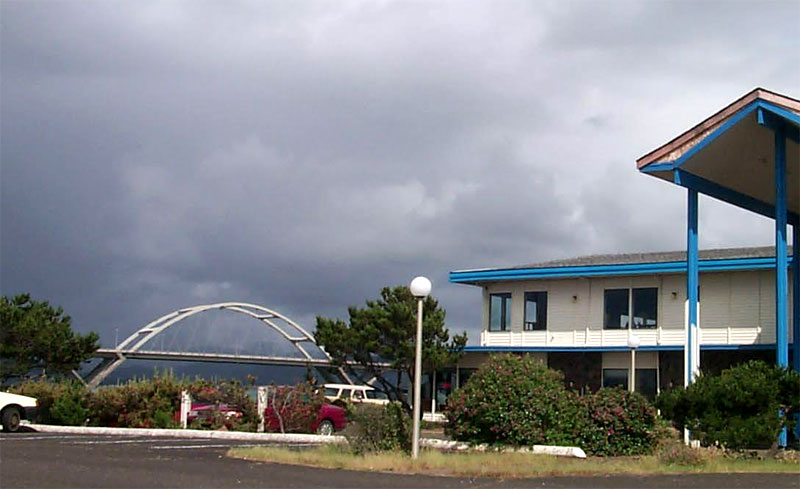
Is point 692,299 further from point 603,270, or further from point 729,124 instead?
point 603,270

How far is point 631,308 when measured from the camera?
34.3m

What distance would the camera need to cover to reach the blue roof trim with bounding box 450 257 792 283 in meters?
31.2

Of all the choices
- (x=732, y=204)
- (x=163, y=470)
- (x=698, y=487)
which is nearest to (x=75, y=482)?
(x=163, y=470)

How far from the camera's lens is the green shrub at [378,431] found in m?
18.8

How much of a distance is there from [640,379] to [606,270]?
148 inches

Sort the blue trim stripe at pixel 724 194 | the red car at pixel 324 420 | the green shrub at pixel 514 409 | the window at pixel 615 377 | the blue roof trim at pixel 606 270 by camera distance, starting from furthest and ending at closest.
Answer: the window at pixel 615 377, the blue roof trim at pixel 606 270, the red car at pixel 324 420, the blue trim stripe at pixel 724 194, the green shrub at pixel 514 409

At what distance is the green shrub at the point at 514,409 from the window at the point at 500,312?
53.7ft

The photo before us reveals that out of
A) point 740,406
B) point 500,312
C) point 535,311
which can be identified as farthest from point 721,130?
point 500,312

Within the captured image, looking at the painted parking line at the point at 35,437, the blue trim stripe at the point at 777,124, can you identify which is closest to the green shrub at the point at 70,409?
the painted parking line at the point at 35,437

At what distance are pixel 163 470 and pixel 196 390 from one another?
46.9ft

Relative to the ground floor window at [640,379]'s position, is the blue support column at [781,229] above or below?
above

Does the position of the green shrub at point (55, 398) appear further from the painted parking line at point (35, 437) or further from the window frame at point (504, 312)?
the window frame at point (504, 312)

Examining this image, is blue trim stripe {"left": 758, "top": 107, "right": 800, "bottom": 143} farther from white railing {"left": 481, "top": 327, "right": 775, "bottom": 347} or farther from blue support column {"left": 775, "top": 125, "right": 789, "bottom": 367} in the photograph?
white railing {"left": 481, "top": 327, "right": 775, "bottom": 347}

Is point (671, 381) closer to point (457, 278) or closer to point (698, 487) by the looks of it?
point (457, 278)
